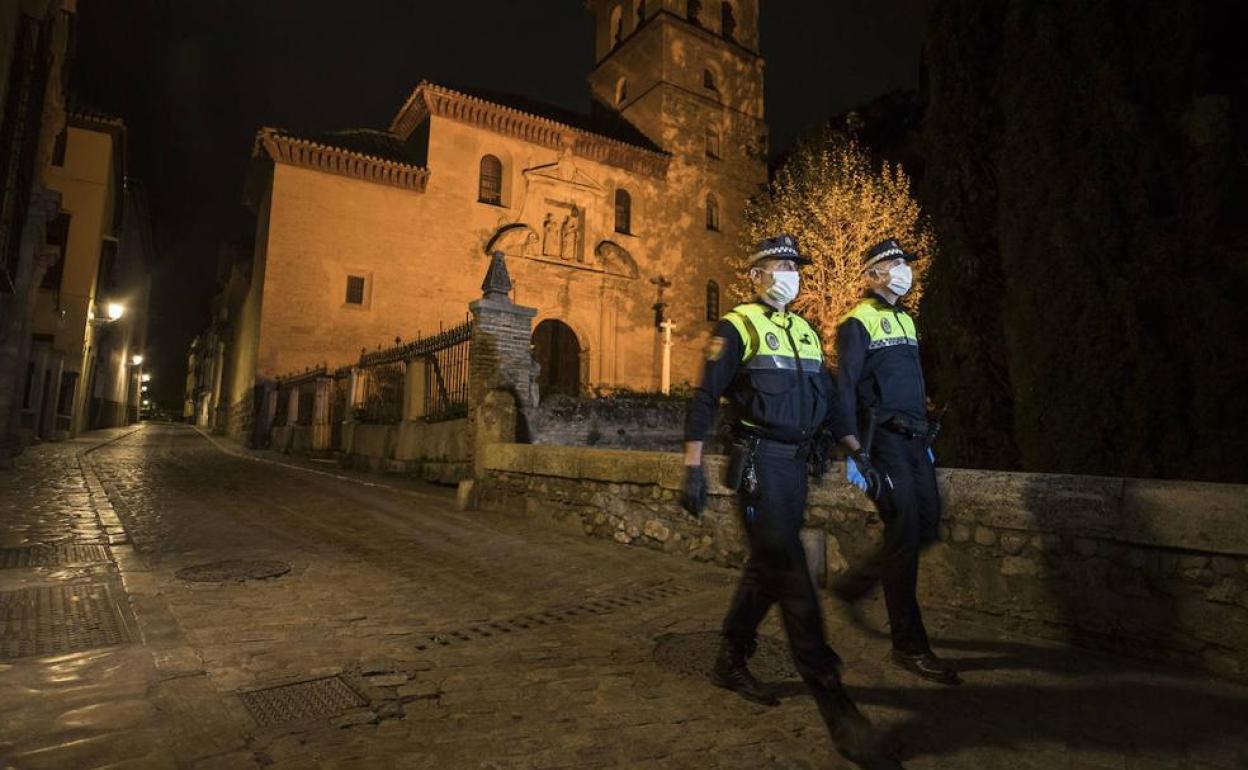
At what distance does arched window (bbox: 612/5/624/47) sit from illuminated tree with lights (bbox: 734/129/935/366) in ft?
45.0

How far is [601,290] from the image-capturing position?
27141mm

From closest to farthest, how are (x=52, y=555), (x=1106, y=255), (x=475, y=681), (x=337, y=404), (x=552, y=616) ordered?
(x=475, y=681)
(x=552, y=616)
(x=52, y=555)
(x=1106, y=255)
(x=337, y=404)

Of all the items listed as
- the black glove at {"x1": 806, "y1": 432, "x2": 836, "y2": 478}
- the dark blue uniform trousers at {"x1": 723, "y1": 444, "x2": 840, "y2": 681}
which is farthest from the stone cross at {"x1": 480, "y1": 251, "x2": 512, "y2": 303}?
the dark blue uniform trousers at {"x1": 723, "y1": 444, "x2": 840, "y2": 681}

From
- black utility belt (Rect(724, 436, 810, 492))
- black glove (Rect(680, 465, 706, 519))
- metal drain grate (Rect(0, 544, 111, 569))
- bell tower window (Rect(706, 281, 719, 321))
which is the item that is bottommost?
metal drain grate (Rect(0, 544, 111, 569))

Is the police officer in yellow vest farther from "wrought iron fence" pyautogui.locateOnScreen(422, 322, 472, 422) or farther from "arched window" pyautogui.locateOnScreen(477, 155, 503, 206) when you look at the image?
"arched window" pyautogui.locateOnScreen(477, 155, 503, 206)

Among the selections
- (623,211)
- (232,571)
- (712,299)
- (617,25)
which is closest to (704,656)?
(232,571)

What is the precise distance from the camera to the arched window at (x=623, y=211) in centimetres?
2825

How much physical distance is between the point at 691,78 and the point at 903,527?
30.6 meters

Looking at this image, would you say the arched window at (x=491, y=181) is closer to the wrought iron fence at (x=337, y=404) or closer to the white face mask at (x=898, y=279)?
the wrought iron fence at (x=337, y=404)

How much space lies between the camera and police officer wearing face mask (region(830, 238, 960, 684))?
337 centimetres

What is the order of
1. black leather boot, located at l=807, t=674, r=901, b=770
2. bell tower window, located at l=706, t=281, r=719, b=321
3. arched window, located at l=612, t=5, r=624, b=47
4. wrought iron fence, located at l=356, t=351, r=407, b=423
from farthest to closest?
arched window, located at l=612, t=5, r=624, b=47 → bell tower window, located at l=706, t=281, r=719, b=321 → wrought iron fence, located at l=356, t=351, r=407, b=423 → black leather boot, located at l=807, t=674, r=901, b=770

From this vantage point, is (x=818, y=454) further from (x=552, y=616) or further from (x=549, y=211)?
(x=549, y=211)

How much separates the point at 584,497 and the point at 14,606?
4.61 m

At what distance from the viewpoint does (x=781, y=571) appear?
278 centimetres
